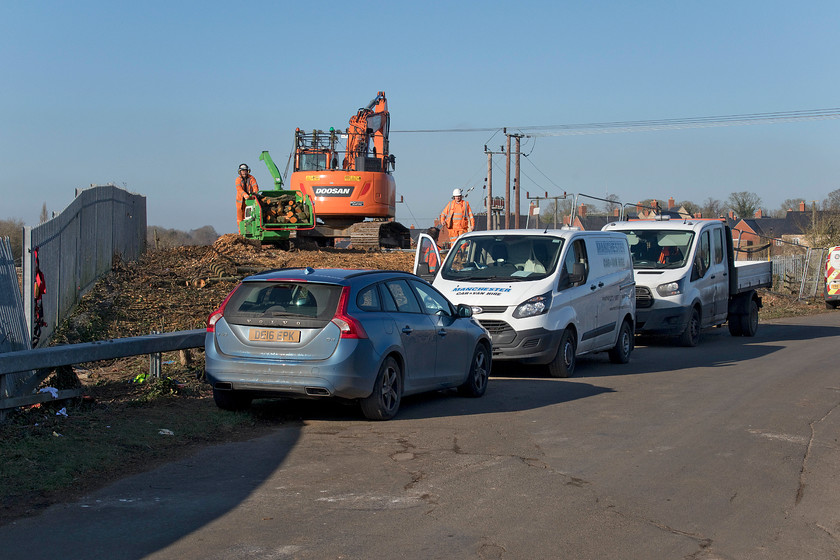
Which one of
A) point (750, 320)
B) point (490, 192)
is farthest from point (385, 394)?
point (490, 192)

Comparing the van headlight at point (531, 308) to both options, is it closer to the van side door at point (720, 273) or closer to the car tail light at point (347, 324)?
the car tail light at point (347, 324)

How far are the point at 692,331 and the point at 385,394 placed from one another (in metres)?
9.84

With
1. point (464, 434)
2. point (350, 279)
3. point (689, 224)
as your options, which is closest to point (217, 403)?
point (350, 279)

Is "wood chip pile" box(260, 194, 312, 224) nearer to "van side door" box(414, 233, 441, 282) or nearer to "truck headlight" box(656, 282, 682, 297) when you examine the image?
"van side door" box(414, 233, 441, 282)

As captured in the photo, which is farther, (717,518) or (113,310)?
(113,310)

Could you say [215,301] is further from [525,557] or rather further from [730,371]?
[525,557]

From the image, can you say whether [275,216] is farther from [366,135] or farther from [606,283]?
[606,283]

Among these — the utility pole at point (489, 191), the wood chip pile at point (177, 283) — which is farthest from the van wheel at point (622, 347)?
the utility pole at point (489, 191)

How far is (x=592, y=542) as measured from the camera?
552 cm

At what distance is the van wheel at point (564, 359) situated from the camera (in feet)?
41.8

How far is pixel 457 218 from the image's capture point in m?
26.1

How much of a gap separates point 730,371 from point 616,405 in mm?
4051

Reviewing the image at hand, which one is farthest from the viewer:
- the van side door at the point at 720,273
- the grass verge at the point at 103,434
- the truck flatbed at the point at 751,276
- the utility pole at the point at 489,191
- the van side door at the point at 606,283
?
the utility pole at the point at 489,191

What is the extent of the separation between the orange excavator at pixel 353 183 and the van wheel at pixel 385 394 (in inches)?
756
